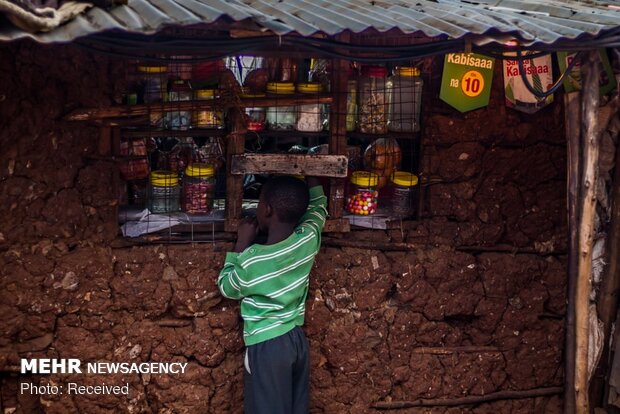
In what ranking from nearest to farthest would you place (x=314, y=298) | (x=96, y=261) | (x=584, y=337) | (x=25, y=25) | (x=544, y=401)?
(x=25, y=25), (x=584, y=337), (x=96, y=261), (x=314, y=298), (x=544, y=401)

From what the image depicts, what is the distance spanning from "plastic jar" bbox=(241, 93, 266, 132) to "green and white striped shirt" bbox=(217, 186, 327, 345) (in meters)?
0.64

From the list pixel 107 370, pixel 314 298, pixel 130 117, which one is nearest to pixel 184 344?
pixel 107 370

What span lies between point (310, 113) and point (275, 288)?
114cm

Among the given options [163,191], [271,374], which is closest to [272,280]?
[271,374]

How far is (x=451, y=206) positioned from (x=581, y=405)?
1441mm

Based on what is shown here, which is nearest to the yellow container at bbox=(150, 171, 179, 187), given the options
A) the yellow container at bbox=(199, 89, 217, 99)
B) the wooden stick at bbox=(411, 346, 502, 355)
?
the yellow container at bbox=(199, 89, 217, 99)

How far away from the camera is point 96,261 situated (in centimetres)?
435

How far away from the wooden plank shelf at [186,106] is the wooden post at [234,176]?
3.7 inches

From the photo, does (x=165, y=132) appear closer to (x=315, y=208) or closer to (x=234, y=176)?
(x=234, y=176)

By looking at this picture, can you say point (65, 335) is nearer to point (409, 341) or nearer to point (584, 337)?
point (409, 341)

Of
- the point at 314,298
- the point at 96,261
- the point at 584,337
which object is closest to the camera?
the point at 584,337

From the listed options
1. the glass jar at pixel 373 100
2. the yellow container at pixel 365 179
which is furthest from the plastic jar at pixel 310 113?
the yellow container at pixel 365 179

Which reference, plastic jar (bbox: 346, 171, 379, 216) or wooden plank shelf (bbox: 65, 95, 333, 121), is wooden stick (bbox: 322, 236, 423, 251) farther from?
wooden plank shelf (bbox: 65, 95, 333, 121)

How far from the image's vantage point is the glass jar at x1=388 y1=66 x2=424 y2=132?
15.3 ft
